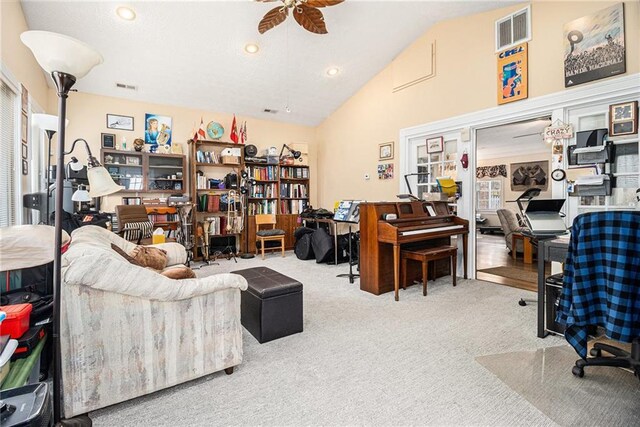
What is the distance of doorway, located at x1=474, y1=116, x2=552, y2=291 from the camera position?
4.64 m

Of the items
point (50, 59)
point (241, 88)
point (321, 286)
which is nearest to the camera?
point (50, 59)

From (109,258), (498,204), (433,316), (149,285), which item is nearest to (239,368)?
(149,285)

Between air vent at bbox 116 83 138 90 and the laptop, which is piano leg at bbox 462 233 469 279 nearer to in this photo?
the laptop

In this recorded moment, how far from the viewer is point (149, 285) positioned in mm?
1560

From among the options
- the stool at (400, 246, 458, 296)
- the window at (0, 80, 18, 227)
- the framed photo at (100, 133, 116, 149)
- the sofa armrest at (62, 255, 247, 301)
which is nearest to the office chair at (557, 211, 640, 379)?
the stool at (400, 246, 458, 296)

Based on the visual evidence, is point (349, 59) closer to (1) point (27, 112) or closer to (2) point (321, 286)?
(2) point (321, 286)

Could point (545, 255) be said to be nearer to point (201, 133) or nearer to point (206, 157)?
point (206, 157)

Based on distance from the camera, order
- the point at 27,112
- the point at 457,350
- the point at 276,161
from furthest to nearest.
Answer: the point at 276,161 → the point at 27,112 → the point at 457,350

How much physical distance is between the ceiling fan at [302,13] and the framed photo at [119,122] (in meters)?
3.10

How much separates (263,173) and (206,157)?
1136 millimetres

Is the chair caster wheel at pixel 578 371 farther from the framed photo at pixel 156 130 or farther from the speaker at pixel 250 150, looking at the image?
the framed photo at pixel 156 130

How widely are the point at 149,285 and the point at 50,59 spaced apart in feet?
3.56

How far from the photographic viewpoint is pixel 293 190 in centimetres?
646

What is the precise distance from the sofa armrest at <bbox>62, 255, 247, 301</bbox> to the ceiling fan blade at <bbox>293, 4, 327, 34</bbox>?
277 cm
